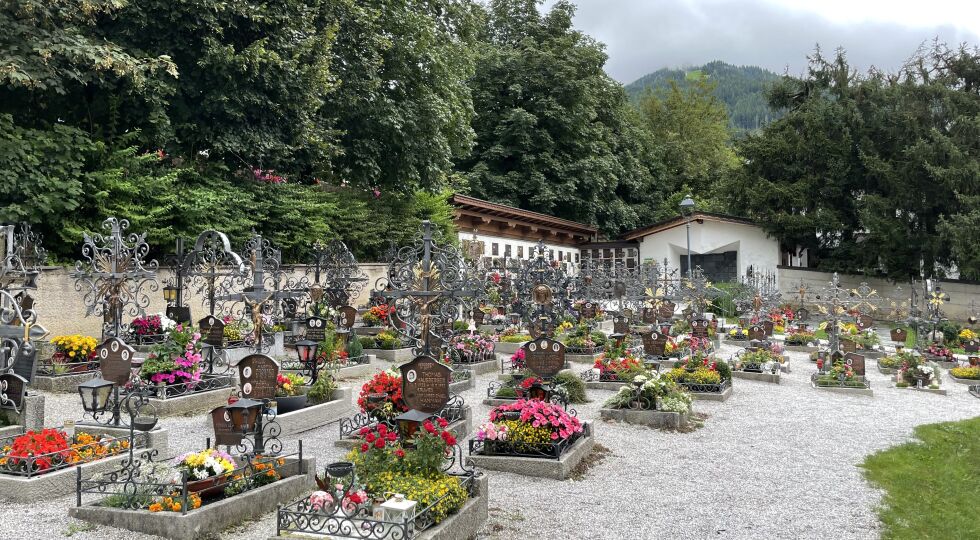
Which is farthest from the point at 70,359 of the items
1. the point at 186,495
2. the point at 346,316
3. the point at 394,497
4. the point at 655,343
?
the point at 655,343

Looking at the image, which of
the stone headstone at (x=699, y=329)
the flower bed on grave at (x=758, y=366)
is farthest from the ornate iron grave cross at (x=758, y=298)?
the flower bed on grave at (x=758, y=366)

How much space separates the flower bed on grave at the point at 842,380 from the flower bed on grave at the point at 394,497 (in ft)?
41.9

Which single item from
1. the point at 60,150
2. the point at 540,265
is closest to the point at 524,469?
the point at 540,265

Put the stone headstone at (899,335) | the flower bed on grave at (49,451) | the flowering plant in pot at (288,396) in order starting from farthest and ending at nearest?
the stone headstone at (899,335) → the flowering plant in pot at (288,396) → the flower bed on grave at (49,451)

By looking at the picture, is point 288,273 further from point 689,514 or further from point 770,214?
point 770,214

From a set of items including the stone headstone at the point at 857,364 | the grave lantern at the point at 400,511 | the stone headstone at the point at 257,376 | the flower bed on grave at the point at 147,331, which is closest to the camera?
the grave lantern at the point at 400,511

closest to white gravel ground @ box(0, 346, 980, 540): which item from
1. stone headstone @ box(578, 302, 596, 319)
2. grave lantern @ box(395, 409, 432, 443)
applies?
grave lantern @ box(395, 409, 432, 443)

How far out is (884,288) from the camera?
39344mm

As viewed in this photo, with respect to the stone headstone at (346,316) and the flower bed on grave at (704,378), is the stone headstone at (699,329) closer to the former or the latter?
the flower bed on grave at (704,378)

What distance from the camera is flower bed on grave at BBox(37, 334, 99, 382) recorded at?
48.8 feet

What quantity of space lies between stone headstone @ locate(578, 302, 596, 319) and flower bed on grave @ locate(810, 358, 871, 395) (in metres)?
9.77

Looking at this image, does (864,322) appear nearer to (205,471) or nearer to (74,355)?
(74,355)

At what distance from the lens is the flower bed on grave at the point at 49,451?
8344 millimetres

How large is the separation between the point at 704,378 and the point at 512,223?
25.3m
